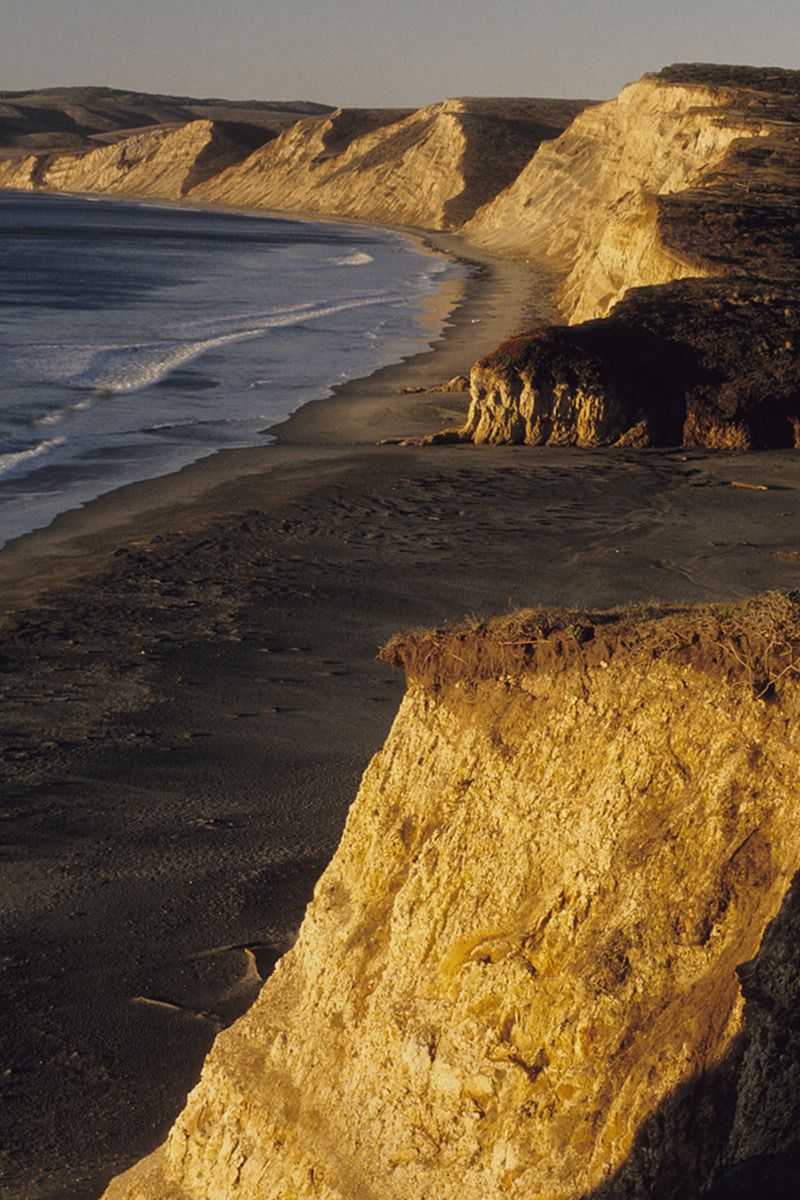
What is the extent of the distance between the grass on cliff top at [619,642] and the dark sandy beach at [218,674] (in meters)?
4.15

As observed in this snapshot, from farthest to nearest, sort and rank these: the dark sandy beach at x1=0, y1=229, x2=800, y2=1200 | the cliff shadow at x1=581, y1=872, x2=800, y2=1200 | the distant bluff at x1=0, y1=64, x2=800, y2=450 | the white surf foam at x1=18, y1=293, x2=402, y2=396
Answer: the white surf foam at x1=18, y1=293, x2=402, y2=396 → the distant bluff at x1=0, y1=64, x2=800, y2=450 → the dark sandy beach at x1=0, y1=229, x2=800, y2=1200 → the cliff shadow at x1=581, y1=872, x2=800, y2=1200

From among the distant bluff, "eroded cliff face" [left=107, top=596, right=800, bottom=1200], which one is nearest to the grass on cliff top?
"eroded cliff face" [left=107, top=596, right=800, bottom=1200]

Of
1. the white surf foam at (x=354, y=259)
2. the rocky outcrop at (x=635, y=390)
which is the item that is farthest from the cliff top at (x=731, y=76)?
the rocky outcrop at (x=635, y=390)

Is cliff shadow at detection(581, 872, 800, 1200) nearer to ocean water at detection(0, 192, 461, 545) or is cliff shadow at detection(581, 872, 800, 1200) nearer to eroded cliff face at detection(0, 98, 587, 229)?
ocean water at detection(0, 192, 461, 545)

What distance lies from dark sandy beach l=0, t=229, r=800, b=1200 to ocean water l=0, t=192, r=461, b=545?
2.57 meters

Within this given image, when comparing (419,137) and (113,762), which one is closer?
(113,762)

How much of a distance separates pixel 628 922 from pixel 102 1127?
4.85 m

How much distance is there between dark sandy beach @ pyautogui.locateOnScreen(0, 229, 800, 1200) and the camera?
34.8 feet

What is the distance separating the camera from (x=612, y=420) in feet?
111

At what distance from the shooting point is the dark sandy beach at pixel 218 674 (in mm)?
10617

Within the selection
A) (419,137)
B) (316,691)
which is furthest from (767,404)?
(419,137)

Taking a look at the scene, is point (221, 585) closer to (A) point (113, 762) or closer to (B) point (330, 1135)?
(A) point (113, 762)

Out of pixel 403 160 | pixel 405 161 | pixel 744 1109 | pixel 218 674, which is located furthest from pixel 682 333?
pixel 403 160

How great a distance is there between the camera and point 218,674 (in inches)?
702
